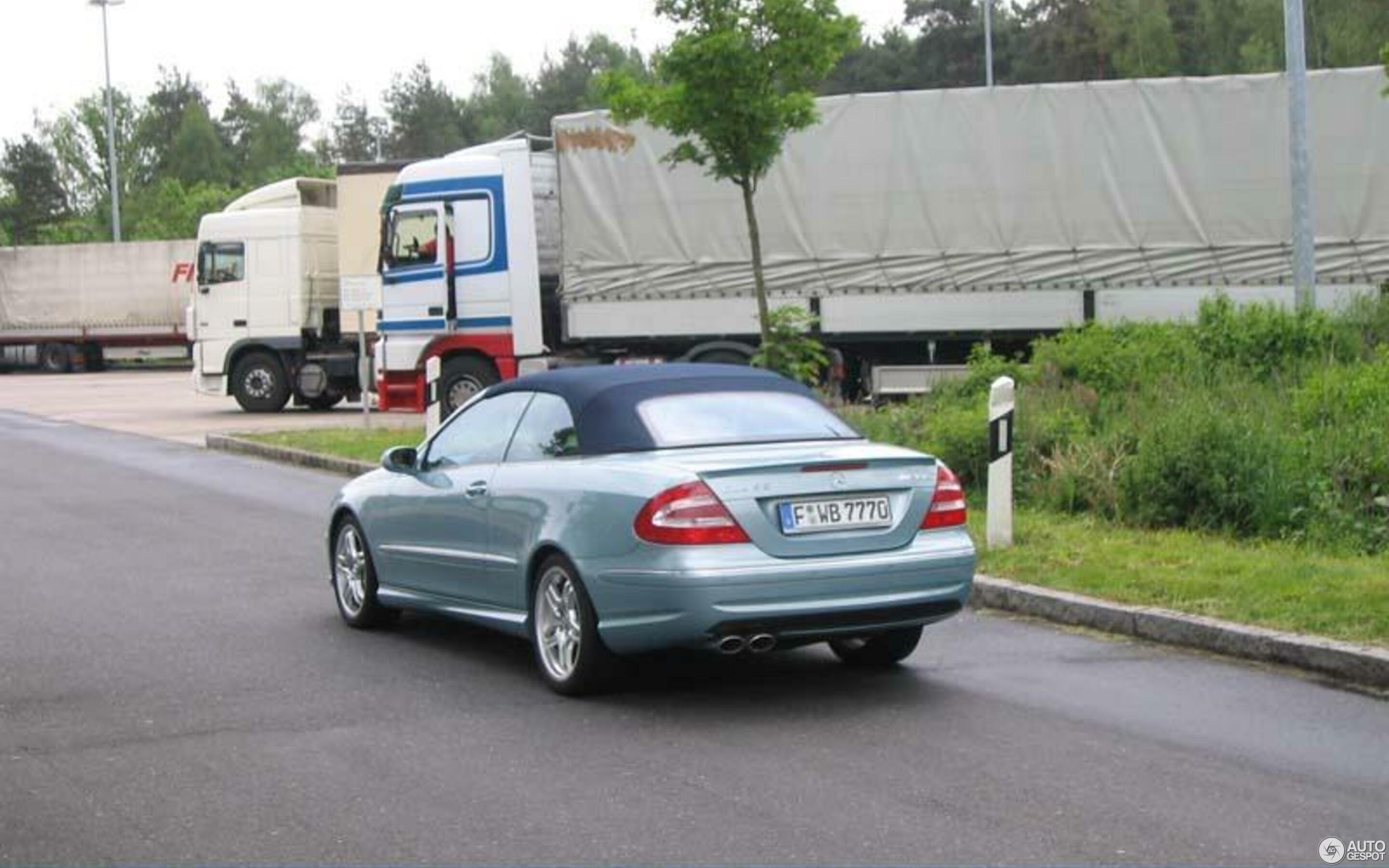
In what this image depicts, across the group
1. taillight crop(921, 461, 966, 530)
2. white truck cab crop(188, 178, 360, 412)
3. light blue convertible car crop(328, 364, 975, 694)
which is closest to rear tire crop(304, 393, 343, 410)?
white truck cab crop(188, 178, 360, 412)

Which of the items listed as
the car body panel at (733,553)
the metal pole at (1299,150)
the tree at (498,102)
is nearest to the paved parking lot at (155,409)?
the metal pole at (1299,150)

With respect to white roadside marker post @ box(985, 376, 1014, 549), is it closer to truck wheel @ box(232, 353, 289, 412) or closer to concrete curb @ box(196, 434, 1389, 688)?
concrete curb @ box(196, 434, 1389, 688)

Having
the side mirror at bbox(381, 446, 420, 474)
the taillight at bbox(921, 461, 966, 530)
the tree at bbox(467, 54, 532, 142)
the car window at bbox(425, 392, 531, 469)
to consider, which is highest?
the tree at bbox(467, 54, 532, 142)

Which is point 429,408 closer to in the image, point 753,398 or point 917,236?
point 917,236

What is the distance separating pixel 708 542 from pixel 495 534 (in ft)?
4.73

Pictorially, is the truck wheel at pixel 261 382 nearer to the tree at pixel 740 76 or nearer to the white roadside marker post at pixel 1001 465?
the tree at pixel 740 76

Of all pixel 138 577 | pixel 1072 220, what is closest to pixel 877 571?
pixel 138 577

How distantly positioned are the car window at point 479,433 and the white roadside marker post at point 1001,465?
361cm

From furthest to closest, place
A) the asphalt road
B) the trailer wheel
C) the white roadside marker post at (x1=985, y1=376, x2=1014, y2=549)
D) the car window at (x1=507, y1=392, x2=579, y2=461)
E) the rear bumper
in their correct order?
1. the trailer wheel
2. the white roadside marker post at (x1=985, y1=376, x2=1014, y2=549)
3. the car window at (x1=507, y1=392, x2=579, y2=461)
4. the rear bumper
5. the asphalt road

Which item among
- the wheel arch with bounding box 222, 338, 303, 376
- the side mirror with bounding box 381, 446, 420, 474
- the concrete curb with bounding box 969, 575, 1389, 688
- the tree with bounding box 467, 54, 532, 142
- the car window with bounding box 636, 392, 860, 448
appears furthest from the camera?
the tree with bounding box 467, 54, 532, 142

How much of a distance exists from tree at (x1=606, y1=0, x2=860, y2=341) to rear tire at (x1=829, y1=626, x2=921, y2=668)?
9.94 meters

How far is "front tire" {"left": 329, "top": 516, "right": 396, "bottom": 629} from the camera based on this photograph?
1031 cm

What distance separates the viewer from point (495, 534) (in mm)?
8914

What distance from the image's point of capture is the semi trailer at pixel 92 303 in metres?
58.0
